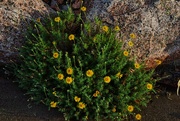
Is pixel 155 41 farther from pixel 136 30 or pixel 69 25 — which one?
pixel 69 25

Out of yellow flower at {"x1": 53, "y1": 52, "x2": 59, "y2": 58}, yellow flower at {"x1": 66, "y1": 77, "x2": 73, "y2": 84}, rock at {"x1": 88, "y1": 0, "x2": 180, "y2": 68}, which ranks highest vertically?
rock at {"x1": 88, "y1": 0, "x2": 180, "y2": 68}

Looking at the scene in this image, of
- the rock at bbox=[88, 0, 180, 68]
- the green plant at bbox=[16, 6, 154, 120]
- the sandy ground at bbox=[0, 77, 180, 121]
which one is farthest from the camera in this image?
the rock at bbox=[88, 0, 180, 68]

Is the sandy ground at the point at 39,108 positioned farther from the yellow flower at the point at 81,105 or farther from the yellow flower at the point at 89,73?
the yellow flower at the point at 89,73

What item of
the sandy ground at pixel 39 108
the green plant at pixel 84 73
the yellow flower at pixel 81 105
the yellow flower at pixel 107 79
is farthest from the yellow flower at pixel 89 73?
the sandy ground at pixel 39 108

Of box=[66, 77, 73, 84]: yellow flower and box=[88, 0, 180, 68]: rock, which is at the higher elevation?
box=[88, 0, 180, 68]: rock

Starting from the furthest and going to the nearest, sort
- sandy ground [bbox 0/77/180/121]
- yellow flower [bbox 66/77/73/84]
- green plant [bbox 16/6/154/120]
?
1. sandy ground [bbox 0/77/180/121]
2. green plant [bbox 16/6/154/120]
3. yellow flower [bbox 66/77/73/84]

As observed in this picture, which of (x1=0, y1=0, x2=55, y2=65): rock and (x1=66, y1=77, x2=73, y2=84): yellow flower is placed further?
(x1=0, y1=0, x2=55, y2=65): rock

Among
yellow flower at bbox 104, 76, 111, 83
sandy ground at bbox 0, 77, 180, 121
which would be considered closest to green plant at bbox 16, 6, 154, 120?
yellow flower at bbox 104, 76, 111, 83

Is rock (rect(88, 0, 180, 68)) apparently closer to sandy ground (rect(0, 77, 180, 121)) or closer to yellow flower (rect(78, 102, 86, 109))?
sandy ground (rect(0, 77, 180, 121))

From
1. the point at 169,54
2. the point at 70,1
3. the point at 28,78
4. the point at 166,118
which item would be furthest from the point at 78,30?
the point at 166,118
